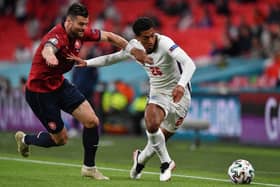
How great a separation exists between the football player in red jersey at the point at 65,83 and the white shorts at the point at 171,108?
0.63 m

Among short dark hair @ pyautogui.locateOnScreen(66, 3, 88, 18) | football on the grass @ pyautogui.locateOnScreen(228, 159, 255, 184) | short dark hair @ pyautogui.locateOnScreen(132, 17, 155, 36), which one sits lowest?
football on the grass @ pyautogui.locateOnScreen(228, 159, 255, 184)

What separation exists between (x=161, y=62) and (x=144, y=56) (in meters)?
0.36

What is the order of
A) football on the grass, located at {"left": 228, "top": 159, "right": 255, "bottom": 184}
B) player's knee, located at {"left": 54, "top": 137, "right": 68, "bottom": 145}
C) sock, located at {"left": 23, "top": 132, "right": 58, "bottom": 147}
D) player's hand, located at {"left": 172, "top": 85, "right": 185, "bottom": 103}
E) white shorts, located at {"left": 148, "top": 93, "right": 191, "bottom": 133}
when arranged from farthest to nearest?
sock, located at {"left": 23, "top": 132, "right": 58, "bottom": 147}, player's knee, located at {"left": 54, "top": 137, "right": 68, "bottom": 145}, white shorts, located at {"left": 148, "top": 93, "right": 191, "bottom": 133}, football on the grass, located at {"left": 228, "top": 159, "right": 255, "bottom": 184}, player's hand, located at {"left": 172, "top": 85, "right": 185, "bottom": 103}

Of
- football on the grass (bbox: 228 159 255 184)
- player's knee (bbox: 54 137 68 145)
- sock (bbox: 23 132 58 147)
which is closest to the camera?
football on the grass (bbox: 228 159 255 184)

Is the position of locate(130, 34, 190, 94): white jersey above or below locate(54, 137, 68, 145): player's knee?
above

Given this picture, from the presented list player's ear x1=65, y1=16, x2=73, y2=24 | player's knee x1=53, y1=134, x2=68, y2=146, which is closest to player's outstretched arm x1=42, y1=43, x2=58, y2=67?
player's ear x1=65, y1=16, x2=73, y2=24

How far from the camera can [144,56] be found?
427 inches

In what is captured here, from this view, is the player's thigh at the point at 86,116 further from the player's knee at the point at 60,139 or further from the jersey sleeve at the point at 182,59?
the jersey sleeve at the point at 182,59

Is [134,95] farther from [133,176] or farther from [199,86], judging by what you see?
[133,176]

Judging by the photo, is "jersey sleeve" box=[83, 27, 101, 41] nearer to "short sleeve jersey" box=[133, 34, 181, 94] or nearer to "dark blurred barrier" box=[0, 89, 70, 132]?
"short sleeve jersey" box=[133, 34, 181, 94]

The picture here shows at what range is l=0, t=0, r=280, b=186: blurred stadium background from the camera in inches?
770

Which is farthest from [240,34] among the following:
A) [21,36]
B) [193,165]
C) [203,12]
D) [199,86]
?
[21,36]

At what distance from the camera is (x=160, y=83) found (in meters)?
11.3

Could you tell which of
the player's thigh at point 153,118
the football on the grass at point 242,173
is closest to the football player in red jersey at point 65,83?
the player's thigh at point 153,118
